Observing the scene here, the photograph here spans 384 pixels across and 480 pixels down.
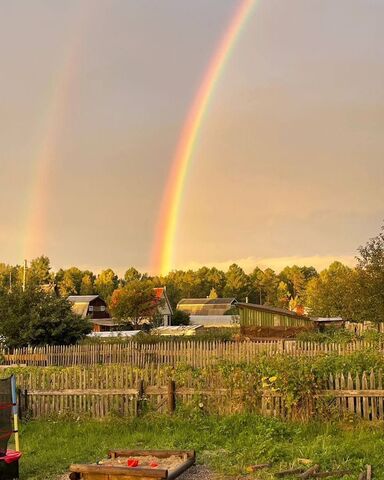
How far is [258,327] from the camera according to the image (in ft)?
123

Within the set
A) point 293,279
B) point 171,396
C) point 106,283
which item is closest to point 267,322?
point 171,396

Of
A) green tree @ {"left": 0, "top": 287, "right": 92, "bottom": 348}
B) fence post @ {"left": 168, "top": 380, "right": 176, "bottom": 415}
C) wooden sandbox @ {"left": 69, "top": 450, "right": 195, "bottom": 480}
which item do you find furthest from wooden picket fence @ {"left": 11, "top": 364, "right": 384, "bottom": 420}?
green tree @ {"left": 0, "top": 287, "right": 92, "bottom": 348}

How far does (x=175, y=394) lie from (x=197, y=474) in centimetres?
381

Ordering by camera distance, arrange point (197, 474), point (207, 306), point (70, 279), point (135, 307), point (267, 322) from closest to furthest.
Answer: point (197, 474), point (267, 322), point (135, 307), point (207, 306), point (70, 279)

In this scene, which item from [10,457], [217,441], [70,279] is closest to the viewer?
[10,457]

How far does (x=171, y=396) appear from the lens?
1189 centimetres

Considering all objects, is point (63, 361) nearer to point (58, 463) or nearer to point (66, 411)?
point (66, 411)

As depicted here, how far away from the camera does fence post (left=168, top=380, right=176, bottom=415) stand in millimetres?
11859

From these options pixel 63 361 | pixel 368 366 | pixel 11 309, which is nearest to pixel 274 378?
pixel 368 366

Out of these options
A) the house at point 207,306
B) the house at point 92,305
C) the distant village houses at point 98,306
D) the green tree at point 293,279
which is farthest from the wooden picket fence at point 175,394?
the green tree at point 293,279

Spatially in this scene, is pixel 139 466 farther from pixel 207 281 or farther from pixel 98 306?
pixel 207 281

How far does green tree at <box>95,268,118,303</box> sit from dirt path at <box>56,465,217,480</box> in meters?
102

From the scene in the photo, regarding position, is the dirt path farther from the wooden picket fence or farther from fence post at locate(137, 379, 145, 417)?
fence post at locate(137, 379, 145, 417)

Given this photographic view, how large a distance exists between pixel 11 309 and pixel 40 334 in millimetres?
1631
